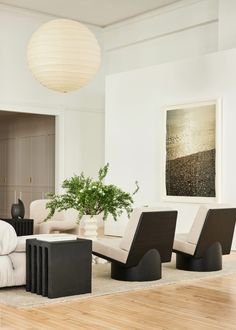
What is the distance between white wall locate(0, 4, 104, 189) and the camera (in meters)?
11.7

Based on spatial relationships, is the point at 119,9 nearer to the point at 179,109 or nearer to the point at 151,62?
the point at 151,62

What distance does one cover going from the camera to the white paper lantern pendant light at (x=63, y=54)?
22.9ft

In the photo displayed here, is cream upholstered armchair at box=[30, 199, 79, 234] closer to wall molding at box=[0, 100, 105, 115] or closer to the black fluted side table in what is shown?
wall molding at box=[0, 100, 105, 115]

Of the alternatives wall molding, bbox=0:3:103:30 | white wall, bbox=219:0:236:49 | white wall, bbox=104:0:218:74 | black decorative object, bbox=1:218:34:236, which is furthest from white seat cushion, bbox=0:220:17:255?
wall molding, bbox=0:3:103:30

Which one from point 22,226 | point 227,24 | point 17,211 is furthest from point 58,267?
point 227,24

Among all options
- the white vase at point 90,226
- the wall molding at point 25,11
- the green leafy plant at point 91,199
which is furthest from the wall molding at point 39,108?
the white vase at point 90,226

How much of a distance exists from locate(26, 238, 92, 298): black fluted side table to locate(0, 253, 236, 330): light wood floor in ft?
0.71

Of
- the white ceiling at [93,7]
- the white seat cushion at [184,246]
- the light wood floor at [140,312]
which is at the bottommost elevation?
the light wood floor at [140,312]

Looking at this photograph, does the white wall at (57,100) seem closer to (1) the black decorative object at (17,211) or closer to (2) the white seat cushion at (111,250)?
(1) the black decorative object at (17,211)

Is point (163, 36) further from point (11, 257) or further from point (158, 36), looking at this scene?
point (11, 257)

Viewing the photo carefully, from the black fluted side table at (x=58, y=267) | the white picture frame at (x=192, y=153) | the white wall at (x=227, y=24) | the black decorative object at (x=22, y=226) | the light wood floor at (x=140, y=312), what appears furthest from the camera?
the white wall at (x=227, y=24)

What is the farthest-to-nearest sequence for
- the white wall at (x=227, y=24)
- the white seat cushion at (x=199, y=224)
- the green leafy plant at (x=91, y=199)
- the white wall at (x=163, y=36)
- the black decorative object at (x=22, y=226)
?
1. the white wall at (x=163, y=36)
2. the white wall at (x=227, y=24)
3. the black decorative object at (x=22, y=226)
4. the green leafy plant at (x=91, y=199)
5. the white seat cushion at (x=199, y=224)

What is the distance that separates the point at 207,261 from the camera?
7.01m

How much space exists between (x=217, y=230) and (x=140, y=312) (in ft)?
7.70
